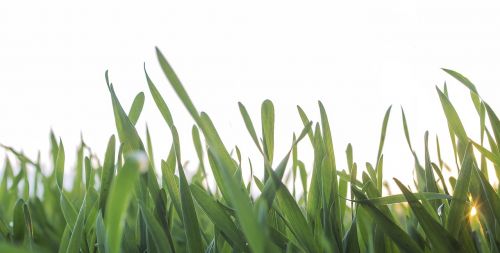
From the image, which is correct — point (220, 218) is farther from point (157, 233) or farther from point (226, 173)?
point (226, 173)

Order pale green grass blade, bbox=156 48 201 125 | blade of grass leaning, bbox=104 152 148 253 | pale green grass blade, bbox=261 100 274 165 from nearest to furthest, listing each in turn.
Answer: blade of grass leaning, bbox=104 152 148 253, pale green grass blade, bbox=156 48 201 125, pale green grass blade, bbox=261 100 274 165

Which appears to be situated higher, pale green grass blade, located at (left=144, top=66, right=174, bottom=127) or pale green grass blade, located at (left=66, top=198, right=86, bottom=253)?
pale green grass blade, located at (left=144, top=66, right=174, bottom=127)

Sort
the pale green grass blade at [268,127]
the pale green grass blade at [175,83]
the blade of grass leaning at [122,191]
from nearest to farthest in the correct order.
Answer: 1. the blade of grass leaning at [122,191]
2. the pale green grass blade at [175,83]
3. the pale green grass blade at [268,127]

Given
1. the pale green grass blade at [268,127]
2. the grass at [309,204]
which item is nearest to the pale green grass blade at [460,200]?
the grass at [309,204]

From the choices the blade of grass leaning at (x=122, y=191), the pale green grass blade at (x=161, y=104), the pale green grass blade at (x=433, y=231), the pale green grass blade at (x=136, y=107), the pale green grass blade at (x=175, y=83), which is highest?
the pale green grass blade at (x=136, y=107)

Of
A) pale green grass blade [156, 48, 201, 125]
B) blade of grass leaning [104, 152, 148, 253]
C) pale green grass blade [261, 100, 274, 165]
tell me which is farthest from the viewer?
pale green grass blade [261, 100, 274, 165]

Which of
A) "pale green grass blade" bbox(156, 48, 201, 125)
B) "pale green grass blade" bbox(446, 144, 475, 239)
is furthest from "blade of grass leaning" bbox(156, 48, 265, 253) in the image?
"pale green grass blade" bbox(446, 144, 475, 239)

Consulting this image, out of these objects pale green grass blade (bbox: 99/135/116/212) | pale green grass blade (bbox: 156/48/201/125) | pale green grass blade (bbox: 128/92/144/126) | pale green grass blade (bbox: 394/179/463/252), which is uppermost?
pale green grass blade (bbox: 128/92/144/126)

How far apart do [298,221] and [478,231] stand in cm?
12

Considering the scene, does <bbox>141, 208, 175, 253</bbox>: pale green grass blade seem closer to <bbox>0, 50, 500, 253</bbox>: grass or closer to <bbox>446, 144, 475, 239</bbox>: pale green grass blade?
<bbox>0, 50, 500, 253</bbox>: grass

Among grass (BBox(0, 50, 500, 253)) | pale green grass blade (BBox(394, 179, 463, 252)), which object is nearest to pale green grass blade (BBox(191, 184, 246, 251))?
grass (BBox(0, 50, 500, 253))

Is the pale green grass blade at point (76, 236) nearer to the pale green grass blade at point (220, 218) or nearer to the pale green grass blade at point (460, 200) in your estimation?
the pale green grass blade at point (220, 218)

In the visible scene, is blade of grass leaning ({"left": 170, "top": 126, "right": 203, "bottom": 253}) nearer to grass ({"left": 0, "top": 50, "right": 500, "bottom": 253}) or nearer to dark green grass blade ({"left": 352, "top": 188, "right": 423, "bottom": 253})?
grass ({"left": 0, "top": 50, "right": 500, "bottom": 253})

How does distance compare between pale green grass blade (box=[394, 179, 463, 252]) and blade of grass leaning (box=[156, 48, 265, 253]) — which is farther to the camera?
pale green grass blade (box=[394, 179, 463, 252])
